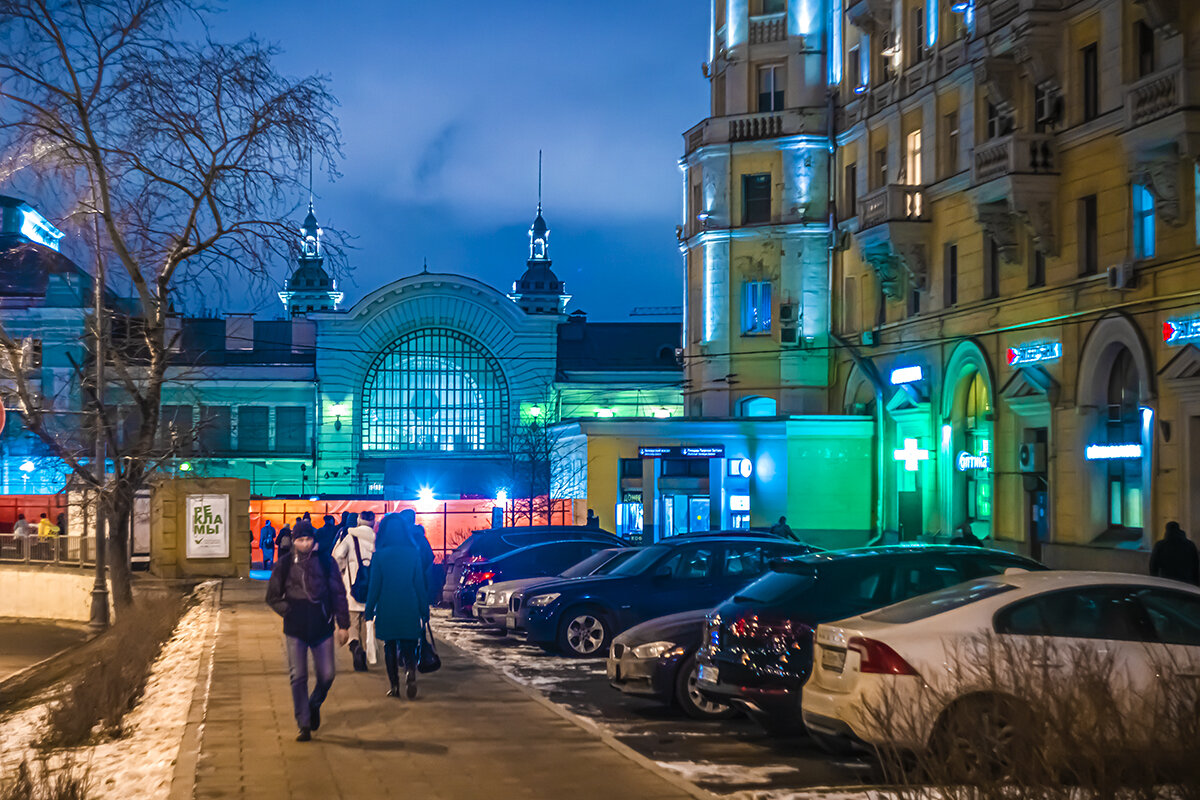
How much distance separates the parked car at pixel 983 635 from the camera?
950 cm

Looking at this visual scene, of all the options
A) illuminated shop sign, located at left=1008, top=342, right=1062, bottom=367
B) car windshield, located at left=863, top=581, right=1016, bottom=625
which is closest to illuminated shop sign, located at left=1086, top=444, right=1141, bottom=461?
illuminated shop sign, located at left=1008, top=342, right=1062, bottom=367

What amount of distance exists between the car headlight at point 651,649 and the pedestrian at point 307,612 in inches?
126

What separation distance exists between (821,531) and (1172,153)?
20.4 metres

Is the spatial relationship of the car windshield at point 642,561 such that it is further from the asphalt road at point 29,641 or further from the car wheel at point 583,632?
the asphalt road at point 29,641

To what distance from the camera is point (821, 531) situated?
45062 millimetres

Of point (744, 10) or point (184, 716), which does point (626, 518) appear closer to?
point (744, 10)

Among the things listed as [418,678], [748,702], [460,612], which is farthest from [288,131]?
[748,702]

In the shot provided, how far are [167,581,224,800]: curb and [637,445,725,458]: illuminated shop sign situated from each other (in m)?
27.2

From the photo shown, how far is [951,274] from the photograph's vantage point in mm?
38344

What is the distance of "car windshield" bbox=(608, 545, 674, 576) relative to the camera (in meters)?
18.2

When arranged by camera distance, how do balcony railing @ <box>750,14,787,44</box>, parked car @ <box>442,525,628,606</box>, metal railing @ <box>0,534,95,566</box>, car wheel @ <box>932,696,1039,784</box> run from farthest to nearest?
balcony railing @ <box>750,14,787,44</box> → metal railing @ <box>0,534,95,566</box> → parked car @ <box>442,525,628,606</box> → car wheel @ <box>932,696,1039,784</box>

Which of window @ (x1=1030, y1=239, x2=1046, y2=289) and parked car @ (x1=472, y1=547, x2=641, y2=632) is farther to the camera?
window @ (x1=1030, y1=239, x2=1046, y2=289)

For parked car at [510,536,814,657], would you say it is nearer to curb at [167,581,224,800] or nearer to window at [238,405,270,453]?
curb at [167,581,224,800]

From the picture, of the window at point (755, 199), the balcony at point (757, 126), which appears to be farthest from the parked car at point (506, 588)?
the balcony at point (757, 126)
